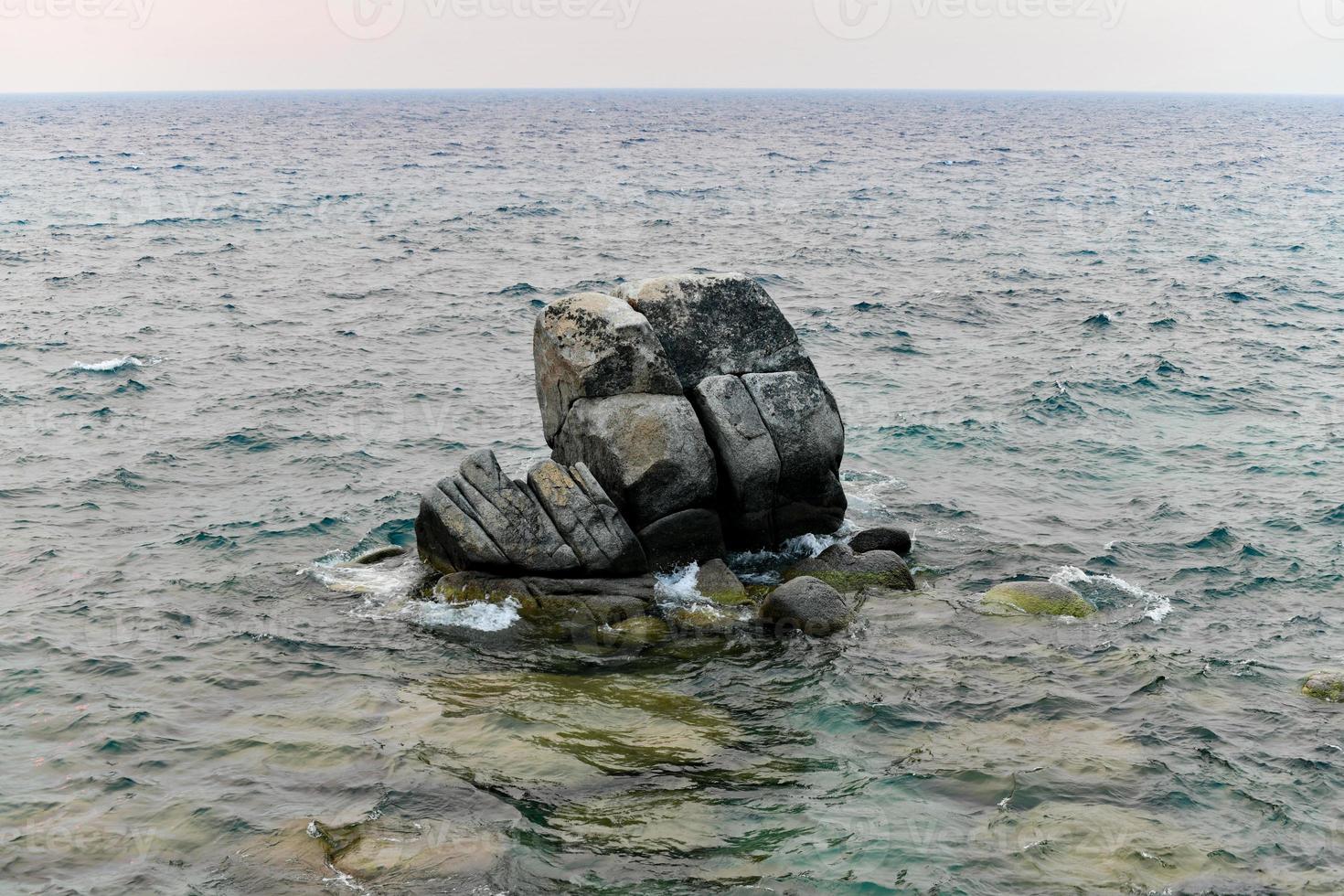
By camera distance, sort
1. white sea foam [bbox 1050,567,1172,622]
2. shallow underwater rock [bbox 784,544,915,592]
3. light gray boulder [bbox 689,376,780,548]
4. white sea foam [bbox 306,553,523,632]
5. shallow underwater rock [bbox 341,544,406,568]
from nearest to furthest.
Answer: white sea foam [bbox 306,553,523,632] → white sea foam [bbox 1050,567,1172,622] → shallow underwater rock [bbox 784,544,915,592] → light gray boulder [bbox 689,376,780,548] → shallow underwater rock [bbox 341,544,406,568]

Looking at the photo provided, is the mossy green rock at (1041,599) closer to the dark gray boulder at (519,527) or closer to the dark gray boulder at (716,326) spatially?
the dark gray boulder at (716,326)

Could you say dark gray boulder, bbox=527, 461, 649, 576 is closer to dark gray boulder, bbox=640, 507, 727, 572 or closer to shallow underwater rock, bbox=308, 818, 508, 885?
dark gray boulder, bbox=640, 507, 727, 572

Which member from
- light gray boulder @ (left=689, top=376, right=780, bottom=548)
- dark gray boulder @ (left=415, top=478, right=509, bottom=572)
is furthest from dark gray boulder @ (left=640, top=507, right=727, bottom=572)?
dark gray boulder @ (left=415, top=478, right=509, bottom=572)

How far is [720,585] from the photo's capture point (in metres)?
21.5

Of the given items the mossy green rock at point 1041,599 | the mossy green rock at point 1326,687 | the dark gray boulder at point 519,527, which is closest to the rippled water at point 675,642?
the mossy green rock at point 1326,687

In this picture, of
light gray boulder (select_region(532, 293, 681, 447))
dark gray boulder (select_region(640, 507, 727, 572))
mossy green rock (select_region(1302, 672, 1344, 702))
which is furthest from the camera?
light gray boulder (select_region(532, 293, 681, 447))

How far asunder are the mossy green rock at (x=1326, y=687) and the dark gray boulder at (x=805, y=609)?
749cm

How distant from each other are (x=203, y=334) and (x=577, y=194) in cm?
4416

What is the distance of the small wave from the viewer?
121ft

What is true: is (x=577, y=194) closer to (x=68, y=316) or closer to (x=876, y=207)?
(x=876, y=207)

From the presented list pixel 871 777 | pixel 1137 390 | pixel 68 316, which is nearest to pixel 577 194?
pixel 68 316

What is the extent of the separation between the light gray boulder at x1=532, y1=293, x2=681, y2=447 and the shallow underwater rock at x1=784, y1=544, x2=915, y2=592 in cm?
442

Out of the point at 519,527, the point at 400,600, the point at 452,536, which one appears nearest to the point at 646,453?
the point at 519,527

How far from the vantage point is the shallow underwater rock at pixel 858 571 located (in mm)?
22075
